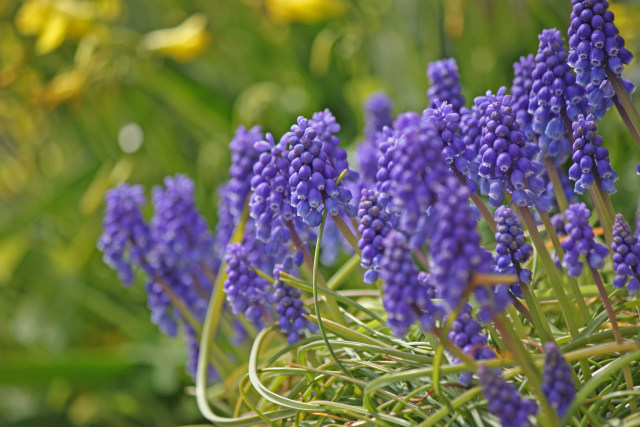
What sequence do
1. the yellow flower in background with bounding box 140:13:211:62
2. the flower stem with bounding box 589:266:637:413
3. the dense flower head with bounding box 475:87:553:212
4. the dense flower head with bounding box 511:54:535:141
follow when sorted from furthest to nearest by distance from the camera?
the yellow flower in background with bounding box 140:13:211:62 → the dense flower head with bounding box 511:54:535:141 → the dense flower head with bounding box 475:87:553:212 → the flower stem with bounding box 589:266:637:413

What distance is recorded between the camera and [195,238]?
2387 millimetres

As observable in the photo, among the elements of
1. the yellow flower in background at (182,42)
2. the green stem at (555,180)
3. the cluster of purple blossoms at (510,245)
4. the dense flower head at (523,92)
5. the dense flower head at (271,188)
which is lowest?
the cluster of purple blossoms at (510,245)

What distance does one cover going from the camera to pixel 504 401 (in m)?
1.15

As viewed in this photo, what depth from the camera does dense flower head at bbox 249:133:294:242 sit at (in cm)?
169

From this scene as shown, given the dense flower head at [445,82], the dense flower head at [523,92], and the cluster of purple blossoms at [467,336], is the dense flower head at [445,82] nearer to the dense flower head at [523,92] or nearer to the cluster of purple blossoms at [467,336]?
the dense flower head at [523,92]

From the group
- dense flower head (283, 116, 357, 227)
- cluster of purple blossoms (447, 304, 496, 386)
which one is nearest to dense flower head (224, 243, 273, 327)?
dense flower head (283, 116, 357, 227)

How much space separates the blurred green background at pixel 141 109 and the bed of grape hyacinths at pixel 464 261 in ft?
5.06

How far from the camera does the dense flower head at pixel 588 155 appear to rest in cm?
149

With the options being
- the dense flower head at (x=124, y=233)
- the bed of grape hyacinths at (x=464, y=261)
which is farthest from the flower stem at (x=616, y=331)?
the dense flower head at (x=124, y=233)

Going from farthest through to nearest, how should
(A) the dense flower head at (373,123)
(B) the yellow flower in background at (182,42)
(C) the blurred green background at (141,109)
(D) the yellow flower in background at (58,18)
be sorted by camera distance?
1. (B) the yellow flower in background at (182,42)
2. (D) the yellow flower in background at (58,18)
3. (C) the blurred green background at (141,109)
4. (A) the dense flower head at (373,123)

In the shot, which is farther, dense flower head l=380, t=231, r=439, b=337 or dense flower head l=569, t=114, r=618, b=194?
dense flower head l=569, t=114, r=618, b=194

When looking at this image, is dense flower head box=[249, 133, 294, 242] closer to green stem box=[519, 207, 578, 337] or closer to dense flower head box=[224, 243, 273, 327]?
dense flower head box=[224, 243, 273, 327]

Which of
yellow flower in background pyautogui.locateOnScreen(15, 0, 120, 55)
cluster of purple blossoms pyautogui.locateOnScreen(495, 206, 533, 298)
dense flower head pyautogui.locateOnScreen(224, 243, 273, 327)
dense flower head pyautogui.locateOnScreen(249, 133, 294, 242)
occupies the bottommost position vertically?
cluster of purple blossoms pyautogui.locateOnScreen(495, 206, 533, 298)

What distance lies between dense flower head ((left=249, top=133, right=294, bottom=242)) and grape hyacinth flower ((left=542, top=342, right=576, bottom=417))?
811mm
